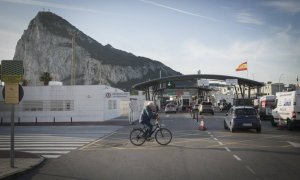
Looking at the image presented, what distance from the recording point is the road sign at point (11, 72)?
33.4 ft

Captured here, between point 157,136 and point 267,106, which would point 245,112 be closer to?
point 157,136

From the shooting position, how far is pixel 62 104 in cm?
3869

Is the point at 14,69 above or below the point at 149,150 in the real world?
above

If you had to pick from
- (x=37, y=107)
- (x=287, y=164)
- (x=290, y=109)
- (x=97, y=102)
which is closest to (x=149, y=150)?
(x=287, y=164)

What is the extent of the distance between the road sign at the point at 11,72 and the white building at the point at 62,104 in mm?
28132

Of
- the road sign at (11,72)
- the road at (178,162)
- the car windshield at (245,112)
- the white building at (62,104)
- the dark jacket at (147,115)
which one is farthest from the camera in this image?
the white building at (62,104)

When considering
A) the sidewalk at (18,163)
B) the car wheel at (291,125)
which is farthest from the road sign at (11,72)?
the car wheel at (291,125)

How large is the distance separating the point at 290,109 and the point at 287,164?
→ 13.4 metres

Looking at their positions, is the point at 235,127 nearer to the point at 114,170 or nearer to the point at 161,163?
the point at 161,163

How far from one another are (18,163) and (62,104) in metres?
28.5

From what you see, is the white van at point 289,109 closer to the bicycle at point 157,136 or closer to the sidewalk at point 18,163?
the bicycle at point 157,136

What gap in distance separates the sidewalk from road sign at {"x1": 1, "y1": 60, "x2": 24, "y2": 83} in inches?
92.1

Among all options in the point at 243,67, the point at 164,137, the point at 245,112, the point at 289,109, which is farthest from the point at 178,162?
the point at 243,67

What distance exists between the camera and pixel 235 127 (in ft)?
69.8
